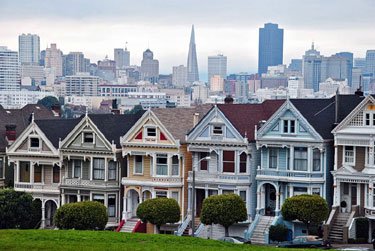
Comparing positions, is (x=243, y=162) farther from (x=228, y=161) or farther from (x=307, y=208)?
(x=307, y=208)

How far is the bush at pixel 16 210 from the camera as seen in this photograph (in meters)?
66.4

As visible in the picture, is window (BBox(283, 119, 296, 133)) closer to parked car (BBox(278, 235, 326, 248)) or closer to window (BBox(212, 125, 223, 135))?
window (BBox(212, 125, 223, 135))

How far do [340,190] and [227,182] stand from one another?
6.54 metres

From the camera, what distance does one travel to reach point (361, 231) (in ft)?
193

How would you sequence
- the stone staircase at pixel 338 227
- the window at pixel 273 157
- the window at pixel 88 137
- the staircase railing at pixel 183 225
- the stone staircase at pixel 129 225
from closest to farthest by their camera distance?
1. the stone staircase at pixel 338 227
2. the window at pixel 273 157
3. the staircase railing at pixel 183 225
4. the stone staircase at pixel 129 225
5. the window at pixel 88 137

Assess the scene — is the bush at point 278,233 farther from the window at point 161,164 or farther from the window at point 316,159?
the window at point 161,164

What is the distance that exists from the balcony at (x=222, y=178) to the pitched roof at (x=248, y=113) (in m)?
2.15

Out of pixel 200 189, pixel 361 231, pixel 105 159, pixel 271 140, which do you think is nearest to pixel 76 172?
pixel 105 159

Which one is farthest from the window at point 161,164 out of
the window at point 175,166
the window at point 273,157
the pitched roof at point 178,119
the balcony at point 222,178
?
the window at point 273,157

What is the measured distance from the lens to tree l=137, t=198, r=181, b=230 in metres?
62.8

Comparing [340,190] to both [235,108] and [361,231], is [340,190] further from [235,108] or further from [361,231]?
[235,108]

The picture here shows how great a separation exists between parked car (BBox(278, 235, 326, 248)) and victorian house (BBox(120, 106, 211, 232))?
31.7ft

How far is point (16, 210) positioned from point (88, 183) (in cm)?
440

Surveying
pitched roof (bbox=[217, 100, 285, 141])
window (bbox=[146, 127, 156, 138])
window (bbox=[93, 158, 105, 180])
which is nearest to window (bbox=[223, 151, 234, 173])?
pitched roof (bbox=[217, 100, 285, 141])
